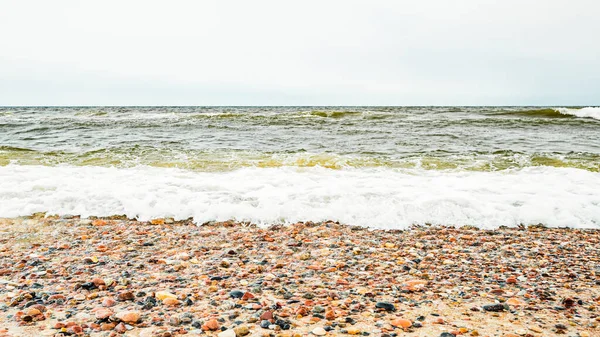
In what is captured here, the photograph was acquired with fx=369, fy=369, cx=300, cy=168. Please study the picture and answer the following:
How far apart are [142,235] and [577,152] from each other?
1211cm

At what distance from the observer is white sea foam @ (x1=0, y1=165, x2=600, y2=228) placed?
16.6 ft

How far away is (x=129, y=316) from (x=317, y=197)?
3.56m

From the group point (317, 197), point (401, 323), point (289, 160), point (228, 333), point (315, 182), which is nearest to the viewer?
point (228, 333)

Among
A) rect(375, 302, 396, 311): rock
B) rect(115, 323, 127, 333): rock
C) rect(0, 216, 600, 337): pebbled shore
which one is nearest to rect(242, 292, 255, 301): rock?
rect(0, 216, 600, 337): pebbled shore

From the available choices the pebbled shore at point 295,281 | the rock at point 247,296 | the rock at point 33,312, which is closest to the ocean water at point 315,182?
the pebbled shore at point 295,281

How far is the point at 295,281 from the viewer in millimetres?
3145

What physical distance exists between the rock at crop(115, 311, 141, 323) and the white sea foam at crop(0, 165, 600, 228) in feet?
7.97

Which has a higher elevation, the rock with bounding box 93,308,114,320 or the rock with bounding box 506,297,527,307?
the rock with bounding box 93,308,114,320

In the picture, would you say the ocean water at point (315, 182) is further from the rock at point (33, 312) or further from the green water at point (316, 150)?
the rock at point (33, 312)

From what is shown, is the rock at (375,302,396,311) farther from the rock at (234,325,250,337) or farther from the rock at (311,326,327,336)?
the rock at (234,325,250,337)

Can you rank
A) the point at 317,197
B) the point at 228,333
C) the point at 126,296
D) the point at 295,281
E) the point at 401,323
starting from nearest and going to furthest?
the point at 228,333 < the point at 401,323 < the point at 126,296 < the point at 295,281 < the point at 317,197

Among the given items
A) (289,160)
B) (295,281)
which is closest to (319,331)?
(295,281)

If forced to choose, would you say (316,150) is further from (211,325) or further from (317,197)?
(211,325)

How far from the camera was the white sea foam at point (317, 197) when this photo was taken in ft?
16.6
